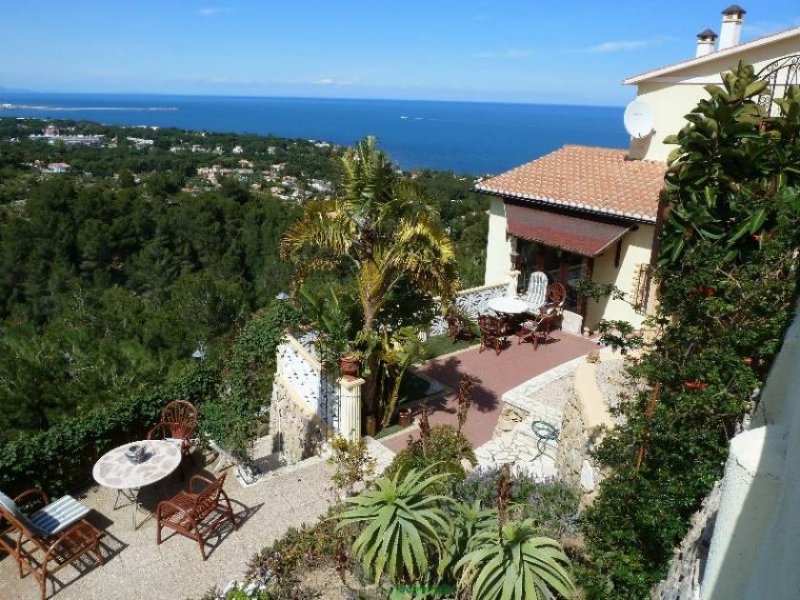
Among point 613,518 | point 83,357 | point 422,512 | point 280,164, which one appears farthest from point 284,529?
point 280,164

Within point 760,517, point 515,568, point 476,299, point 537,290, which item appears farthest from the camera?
point 476,299

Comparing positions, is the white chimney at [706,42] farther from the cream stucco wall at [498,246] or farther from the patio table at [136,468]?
the patio table at [136,468]

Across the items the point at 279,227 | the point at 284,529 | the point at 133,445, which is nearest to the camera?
the point at 284,529

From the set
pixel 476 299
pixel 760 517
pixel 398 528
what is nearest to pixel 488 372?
pixel 476 299

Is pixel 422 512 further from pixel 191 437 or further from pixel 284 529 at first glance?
pixel 191 437

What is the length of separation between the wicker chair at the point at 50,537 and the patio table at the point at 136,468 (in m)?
0.49

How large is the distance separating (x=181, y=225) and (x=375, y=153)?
103 ft

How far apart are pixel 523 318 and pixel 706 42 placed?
8.82 metres

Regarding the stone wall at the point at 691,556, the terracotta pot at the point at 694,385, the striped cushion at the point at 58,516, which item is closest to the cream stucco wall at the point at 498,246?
the terracotta pot at the point at 694,385

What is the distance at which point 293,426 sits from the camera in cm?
1065

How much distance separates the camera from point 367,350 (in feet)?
28.9

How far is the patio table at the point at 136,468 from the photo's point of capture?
7.46 m

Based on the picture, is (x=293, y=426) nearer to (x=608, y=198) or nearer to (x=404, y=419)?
(x=404, y=419)

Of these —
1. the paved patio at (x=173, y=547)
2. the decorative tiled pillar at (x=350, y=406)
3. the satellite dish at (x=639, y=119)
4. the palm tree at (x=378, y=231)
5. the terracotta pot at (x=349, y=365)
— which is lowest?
the paved patio at (x=173, y=547)
